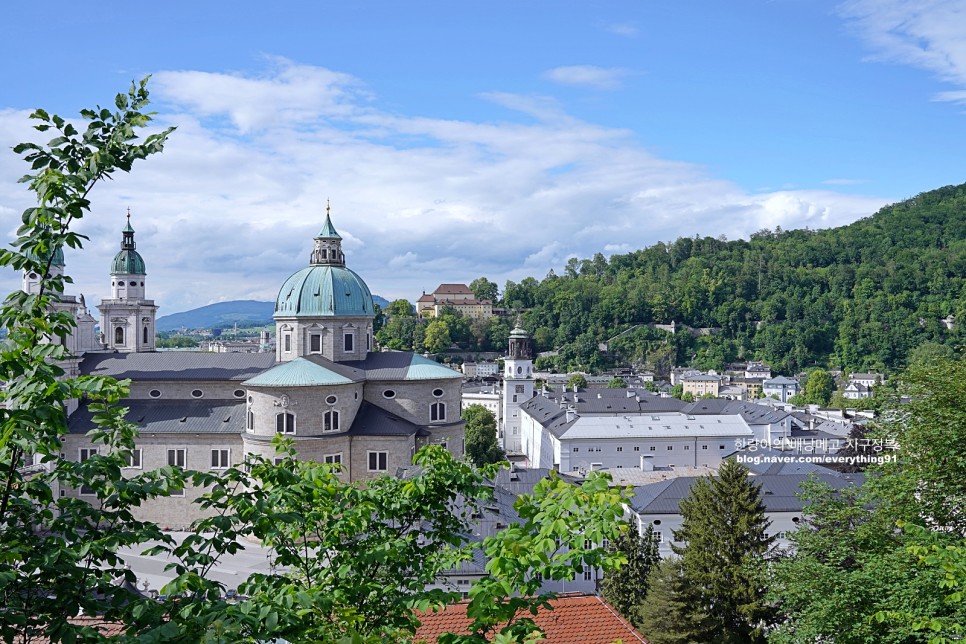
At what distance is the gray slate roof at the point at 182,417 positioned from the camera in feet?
118

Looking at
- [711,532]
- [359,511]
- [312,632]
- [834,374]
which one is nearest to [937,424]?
[711,532]

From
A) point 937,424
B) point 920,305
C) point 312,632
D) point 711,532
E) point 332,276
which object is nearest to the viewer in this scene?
point 312,632

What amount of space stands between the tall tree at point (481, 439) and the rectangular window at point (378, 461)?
15.6 metres

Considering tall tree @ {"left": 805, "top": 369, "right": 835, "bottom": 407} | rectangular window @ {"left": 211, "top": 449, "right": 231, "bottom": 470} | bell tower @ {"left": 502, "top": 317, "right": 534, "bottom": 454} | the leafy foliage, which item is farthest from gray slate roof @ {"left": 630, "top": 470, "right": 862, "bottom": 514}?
tall tree @ {"left": 805, "top": 369, "right": 835, "bottom": 407}

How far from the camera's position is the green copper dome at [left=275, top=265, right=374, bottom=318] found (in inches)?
1554

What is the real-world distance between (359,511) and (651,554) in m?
22.7

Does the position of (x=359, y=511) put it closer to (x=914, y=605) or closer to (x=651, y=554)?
(x=914, y=605)

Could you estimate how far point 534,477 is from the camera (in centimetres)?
3706

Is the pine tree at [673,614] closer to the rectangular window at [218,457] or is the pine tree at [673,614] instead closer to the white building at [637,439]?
the rectangular window at [218,457]

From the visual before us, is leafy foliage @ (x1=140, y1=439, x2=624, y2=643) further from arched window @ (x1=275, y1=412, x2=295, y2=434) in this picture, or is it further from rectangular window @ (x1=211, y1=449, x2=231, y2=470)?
rectangular window @ (x1=211, y1=449, x2=231, y2=470)

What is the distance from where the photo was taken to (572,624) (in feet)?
49.5

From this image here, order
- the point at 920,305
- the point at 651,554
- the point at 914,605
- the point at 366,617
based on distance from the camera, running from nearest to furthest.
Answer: the point at 366,617 < the point at 914,605 < the point at 651,554 < the point at 920,305

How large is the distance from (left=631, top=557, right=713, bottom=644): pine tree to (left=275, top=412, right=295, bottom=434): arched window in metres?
17.7

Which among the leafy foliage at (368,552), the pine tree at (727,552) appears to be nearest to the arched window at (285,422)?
the pine tree at (727,552)
